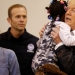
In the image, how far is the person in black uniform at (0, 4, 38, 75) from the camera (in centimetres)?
204

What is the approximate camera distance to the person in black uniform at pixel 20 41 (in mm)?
2037

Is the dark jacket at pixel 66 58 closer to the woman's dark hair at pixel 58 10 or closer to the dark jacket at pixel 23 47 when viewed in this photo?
the woman's dark hair at pixel 58 10

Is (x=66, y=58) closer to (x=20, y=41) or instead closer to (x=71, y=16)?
(x=71, y=16)

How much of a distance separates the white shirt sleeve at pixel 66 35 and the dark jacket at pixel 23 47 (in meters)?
0.64

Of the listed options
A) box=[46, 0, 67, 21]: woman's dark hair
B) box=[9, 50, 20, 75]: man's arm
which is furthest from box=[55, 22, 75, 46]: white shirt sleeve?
box=[9, 50, 20, 75]: man's arm

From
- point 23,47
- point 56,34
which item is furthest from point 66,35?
point 23,47

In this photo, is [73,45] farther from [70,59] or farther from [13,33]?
[13,33]

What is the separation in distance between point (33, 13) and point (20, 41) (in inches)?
44.1

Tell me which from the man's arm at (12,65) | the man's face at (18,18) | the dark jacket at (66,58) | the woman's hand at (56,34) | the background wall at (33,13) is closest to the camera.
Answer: the dark jacket at (66,58)

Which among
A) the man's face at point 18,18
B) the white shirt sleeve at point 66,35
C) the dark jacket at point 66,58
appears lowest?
the dark jacket at point 66,58

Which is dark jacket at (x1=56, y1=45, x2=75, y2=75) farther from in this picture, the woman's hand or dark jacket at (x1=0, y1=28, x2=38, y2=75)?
dark jacket at (x1=0, y1=28, x2=38, y2=75)

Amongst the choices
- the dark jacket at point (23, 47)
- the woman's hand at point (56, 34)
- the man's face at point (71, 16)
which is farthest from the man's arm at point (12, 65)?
→ the man's face at point (71, 16)

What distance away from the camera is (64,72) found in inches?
55.6

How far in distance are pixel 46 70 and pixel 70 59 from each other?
0.58 ft
